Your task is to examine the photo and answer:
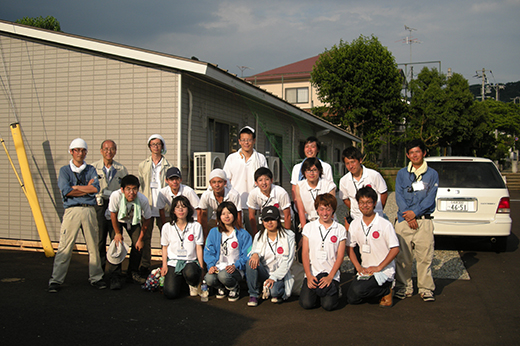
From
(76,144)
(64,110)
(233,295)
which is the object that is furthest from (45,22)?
(233,295)

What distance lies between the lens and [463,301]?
14.1 feet

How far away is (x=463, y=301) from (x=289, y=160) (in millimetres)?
7204

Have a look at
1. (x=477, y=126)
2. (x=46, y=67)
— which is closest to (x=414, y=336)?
(x=46, y=67)

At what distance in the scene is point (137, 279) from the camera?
16.2 ft

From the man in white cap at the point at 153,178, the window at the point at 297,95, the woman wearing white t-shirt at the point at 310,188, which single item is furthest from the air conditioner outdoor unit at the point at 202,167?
the window at the point at 297,95

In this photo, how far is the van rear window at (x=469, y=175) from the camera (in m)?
6.38

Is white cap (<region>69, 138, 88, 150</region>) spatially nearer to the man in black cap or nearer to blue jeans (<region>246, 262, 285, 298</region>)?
the man in black cap

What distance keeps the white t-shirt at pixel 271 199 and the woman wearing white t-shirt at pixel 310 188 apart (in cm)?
18

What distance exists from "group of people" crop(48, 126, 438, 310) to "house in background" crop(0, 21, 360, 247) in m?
1.39

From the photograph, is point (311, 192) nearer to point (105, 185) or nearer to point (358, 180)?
point (358, 180)

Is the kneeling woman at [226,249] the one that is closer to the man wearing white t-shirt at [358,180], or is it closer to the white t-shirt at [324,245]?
the white t-shirt at [324,245]

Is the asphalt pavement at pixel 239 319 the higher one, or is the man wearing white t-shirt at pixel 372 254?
the man wearing white t-shirt at pixel 372 254

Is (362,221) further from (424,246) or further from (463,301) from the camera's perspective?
(463,301)

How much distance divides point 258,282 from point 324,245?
81cm
